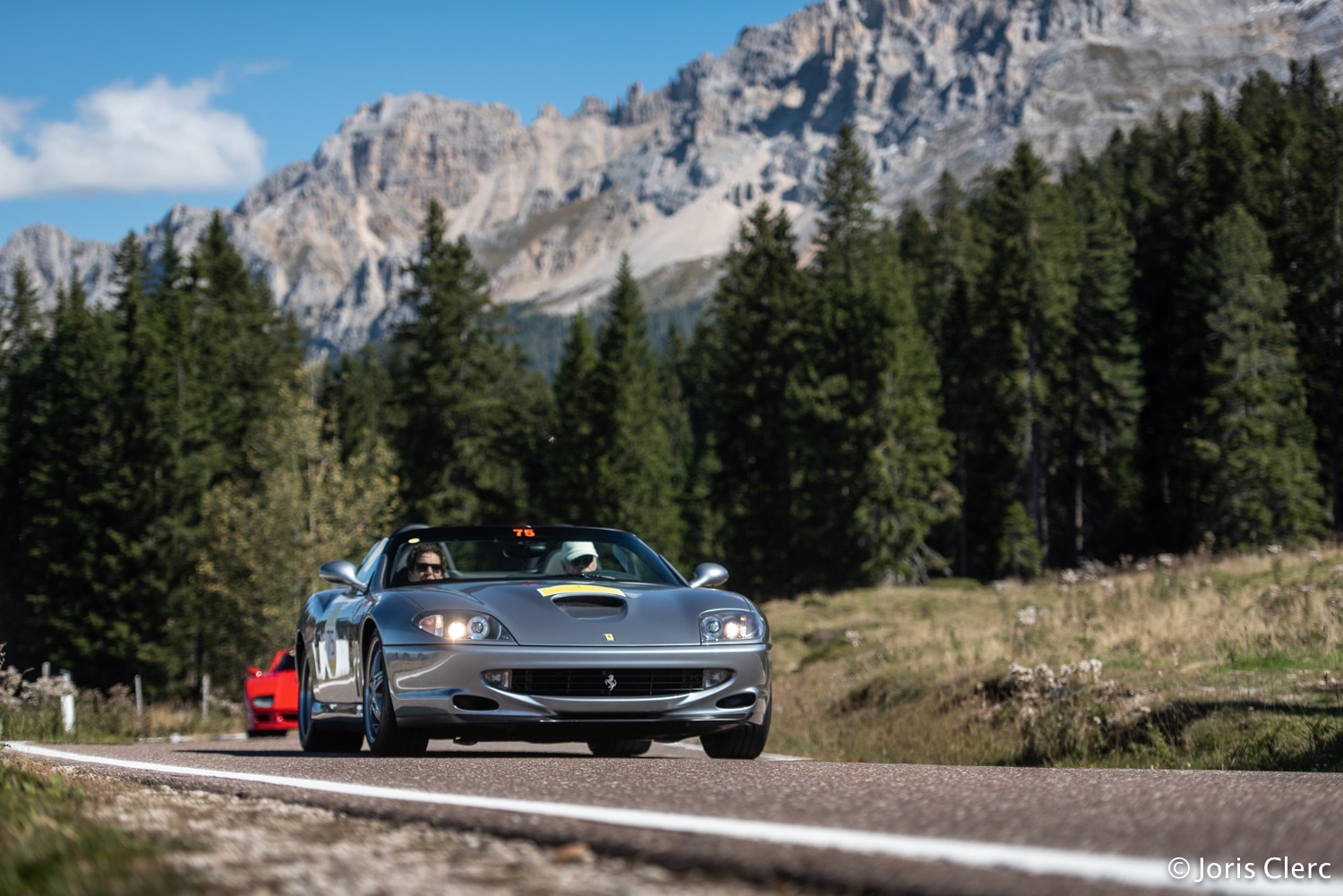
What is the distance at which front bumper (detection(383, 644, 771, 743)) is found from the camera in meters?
7.89

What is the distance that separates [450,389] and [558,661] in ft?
167

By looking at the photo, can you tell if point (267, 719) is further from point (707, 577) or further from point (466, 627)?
point (466, 627)

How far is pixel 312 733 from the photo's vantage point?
1038 cm

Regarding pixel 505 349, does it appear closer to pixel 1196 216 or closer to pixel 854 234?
pixel 854 234

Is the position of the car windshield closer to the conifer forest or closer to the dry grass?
the dry grass

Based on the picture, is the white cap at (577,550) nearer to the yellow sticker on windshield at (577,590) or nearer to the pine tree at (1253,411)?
the yellow sticker on windshield at (577,590)

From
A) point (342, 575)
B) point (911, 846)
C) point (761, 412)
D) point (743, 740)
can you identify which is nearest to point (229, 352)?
point (761, 412)

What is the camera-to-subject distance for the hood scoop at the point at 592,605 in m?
8.13

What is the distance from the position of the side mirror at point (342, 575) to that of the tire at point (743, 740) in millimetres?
2534

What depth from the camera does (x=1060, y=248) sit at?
59000 mm

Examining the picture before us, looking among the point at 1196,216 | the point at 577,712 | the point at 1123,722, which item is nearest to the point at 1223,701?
the point at 1123,722

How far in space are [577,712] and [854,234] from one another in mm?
57488

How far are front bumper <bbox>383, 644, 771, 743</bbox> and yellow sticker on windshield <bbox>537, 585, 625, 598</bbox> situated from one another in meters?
0.48

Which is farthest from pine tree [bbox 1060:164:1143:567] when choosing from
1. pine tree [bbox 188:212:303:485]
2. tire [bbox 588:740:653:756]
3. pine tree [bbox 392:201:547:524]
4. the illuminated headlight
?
the illuminated headlight
